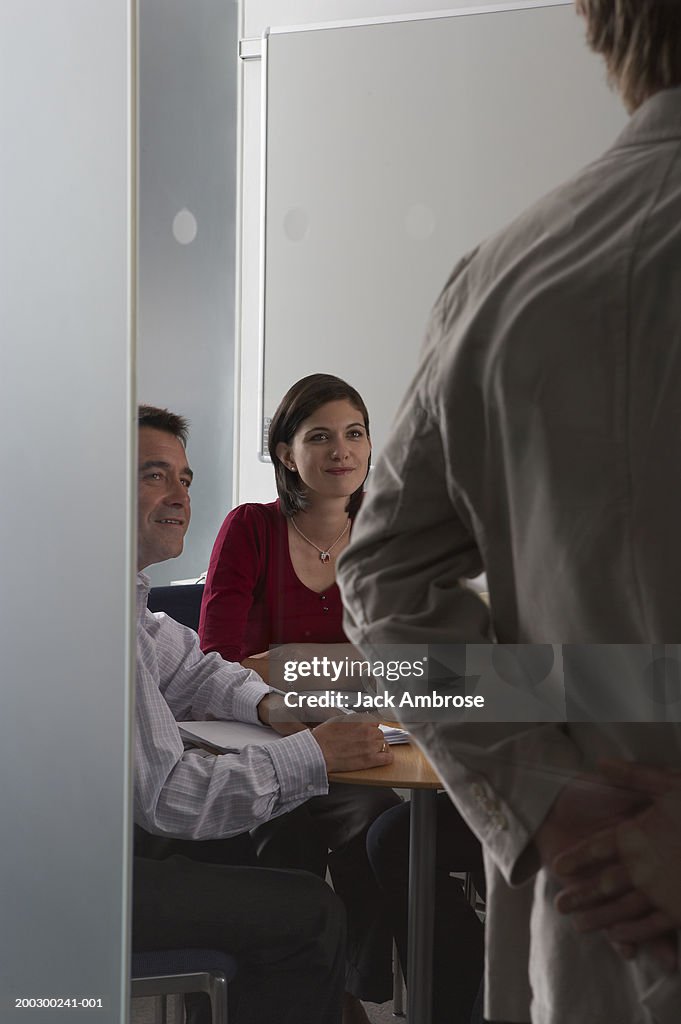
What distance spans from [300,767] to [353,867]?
137mm

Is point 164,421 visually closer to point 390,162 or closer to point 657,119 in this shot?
point 390,162

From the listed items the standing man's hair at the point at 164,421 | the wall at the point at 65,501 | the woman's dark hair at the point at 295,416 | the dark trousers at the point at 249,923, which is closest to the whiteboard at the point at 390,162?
the woman's dark hair at the point at 295,416

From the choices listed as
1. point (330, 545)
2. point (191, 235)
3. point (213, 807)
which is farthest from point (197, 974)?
point (191, 235)

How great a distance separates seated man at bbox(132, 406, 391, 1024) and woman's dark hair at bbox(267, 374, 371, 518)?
143mm

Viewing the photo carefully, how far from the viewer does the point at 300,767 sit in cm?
120

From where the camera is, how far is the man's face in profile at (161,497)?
1.27 meters

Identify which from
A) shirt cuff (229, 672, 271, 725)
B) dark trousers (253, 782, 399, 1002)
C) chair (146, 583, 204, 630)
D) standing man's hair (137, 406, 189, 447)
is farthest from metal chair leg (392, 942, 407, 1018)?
standing man's hair (137, 406, 189, 447)

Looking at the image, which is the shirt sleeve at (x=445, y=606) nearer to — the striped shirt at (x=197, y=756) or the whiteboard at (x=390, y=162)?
the whiteboard at (x=390, y=162)

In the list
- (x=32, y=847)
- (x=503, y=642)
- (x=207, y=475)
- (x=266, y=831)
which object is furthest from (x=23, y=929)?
(x=503, y=642)

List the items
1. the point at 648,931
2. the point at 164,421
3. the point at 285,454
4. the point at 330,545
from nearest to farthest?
the point at 648,931 → the point at 330,545 → the point at 285,454 → the point at 164,421

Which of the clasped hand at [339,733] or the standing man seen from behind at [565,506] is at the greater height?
the standing man seen from behind at [565,506]

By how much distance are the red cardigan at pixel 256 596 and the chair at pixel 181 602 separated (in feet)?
0.04

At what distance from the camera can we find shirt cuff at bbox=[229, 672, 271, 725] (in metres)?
1.22

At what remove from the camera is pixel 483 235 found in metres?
1.04
